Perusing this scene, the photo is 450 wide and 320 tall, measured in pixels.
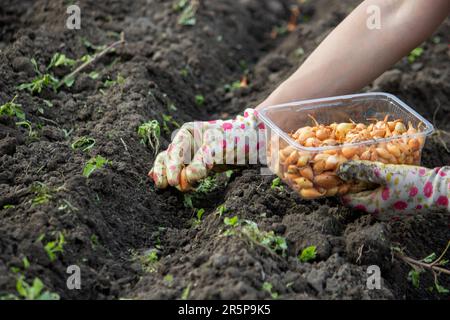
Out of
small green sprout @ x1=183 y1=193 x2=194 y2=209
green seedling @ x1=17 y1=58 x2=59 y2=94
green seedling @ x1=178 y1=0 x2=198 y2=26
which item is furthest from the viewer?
green seedling @ x1=178 y1=0 x2=198 y2=26

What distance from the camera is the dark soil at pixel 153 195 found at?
2189 mm

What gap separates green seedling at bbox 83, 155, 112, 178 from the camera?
2.57 m

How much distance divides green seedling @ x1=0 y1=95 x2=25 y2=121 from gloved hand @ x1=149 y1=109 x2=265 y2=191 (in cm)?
69

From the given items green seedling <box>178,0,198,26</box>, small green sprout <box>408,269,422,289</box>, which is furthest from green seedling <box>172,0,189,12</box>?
small green sprout <box>408,269,422,289</box>

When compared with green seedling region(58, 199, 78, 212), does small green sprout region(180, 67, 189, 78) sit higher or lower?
higher

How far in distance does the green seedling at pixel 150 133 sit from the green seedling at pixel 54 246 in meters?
0.85

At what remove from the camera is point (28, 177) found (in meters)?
2.58

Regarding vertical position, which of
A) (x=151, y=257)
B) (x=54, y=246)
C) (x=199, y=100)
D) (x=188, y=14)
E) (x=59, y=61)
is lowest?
(x=151, y=257)

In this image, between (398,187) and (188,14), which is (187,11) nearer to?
(188,14)

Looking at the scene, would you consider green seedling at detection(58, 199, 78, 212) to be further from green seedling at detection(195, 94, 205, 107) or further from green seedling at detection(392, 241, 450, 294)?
green seedling at detection(195, 94, 205, 107)

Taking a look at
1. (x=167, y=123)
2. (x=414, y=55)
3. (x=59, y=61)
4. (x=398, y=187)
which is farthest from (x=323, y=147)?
(x=414, y=55)

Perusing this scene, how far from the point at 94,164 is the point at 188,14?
2.00m

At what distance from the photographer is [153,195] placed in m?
2.78
